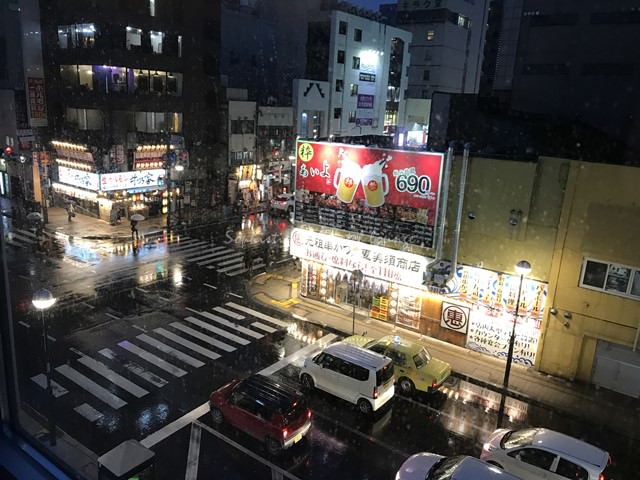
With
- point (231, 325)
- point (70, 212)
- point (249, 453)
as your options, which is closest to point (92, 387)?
point (249, 453)

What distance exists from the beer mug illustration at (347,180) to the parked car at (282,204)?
20.0m

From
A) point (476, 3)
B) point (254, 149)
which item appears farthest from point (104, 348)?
point (476, 3)

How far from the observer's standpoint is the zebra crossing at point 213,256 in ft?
91.9

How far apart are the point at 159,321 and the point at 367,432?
1080 cm

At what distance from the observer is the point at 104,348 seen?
1841cm

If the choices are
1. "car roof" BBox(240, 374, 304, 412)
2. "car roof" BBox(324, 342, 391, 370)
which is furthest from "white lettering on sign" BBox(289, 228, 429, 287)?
"car roof" BBox(240, 374, 304, 412)

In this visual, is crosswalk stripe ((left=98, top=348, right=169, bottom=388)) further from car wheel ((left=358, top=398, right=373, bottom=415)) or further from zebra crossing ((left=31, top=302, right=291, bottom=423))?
car wheel ((left=358, top=398, right=373, bottom=415))

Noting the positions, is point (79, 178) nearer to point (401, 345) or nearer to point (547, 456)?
point (401, 345)

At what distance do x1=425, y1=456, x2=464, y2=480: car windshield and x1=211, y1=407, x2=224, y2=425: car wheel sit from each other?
5964 mm

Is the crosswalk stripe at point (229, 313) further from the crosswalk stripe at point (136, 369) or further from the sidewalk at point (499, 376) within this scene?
the crosswalk stripe at point (136, 369)

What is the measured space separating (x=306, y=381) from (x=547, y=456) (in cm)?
748

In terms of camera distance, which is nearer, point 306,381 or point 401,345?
point 306,381

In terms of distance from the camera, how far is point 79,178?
35.8m

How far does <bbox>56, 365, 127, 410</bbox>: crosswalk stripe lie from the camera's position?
15016 millimetres
